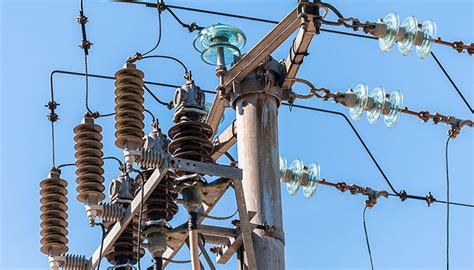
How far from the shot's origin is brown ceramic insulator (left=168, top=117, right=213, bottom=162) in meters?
12.0

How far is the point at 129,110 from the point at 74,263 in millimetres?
1513

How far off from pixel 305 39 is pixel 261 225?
149 centimetres

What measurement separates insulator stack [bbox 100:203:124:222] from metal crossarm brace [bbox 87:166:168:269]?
0.05 m

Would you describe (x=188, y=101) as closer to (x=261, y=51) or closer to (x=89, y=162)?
(x=261, y=51)

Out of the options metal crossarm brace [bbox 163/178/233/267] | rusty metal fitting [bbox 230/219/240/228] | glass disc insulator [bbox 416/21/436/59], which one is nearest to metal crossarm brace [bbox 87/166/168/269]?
metal crossarm brace [bbox 163/178/233/267]

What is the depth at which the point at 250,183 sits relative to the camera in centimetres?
1229

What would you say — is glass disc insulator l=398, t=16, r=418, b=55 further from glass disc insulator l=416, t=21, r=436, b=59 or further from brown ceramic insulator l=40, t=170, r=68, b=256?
brown ceramic insulator l=40, t=170, r=68, b=256

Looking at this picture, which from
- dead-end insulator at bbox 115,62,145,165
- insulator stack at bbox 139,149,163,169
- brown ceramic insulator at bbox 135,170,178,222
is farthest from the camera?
brown ceramic insulator at bbox 135,170,178,222

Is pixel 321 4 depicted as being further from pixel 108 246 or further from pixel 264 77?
pixel 108 246

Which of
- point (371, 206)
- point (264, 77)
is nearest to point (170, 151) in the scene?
point (264, 77)

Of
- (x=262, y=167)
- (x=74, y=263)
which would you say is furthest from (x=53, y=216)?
(x=262, y=167)

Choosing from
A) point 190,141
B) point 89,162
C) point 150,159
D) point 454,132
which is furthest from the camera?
point 454,132

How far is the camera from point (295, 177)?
13.8 m

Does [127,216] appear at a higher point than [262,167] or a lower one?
lower
